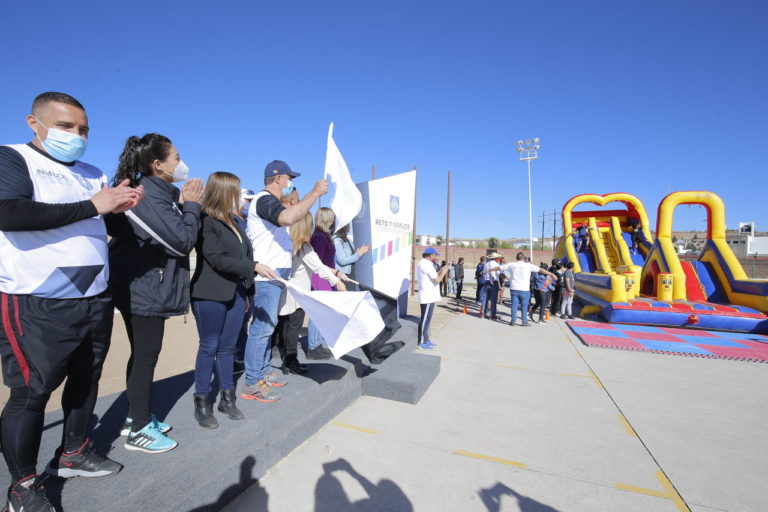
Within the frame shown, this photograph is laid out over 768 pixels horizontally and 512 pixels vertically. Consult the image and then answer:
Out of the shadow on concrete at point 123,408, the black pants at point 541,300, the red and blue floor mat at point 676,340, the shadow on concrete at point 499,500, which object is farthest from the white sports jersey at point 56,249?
the black pants at point 541,300

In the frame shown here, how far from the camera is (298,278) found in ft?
12.6

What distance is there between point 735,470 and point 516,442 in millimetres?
1655

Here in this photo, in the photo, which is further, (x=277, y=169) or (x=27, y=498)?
(x=277, y=169)

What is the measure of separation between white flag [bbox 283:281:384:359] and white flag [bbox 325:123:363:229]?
1.40 m

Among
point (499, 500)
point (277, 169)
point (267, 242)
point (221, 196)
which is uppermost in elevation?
point (277, 169)

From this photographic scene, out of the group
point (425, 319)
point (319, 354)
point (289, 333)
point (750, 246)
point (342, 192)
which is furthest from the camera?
point (750, 246)

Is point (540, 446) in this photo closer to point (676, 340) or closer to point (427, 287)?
point (427, 287)

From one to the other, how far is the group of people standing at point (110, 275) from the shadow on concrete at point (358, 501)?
0.76 m

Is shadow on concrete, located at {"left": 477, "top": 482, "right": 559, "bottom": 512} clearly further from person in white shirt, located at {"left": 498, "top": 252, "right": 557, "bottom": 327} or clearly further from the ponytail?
person in white shirt, located at {"left": 498, "top": 252, "right": 557, "bottom": 327}

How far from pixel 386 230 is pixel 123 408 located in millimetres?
3817

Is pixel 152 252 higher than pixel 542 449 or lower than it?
higher

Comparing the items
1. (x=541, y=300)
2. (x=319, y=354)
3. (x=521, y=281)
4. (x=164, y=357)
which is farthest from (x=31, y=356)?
(x=541, y=300)

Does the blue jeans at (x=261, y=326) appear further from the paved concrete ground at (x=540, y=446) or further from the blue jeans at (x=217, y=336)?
the paved concrete ground at (x=540, y=446)

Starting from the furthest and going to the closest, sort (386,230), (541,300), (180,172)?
(541,300) → (386,230) → (180,172)
